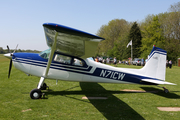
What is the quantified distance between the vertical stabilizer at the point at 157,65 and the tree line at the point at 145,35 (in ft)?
112

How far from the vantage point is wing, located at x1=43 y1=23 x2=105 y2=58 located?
4.48 meters

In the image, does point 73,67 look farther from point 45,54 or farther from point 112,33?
point 112,33

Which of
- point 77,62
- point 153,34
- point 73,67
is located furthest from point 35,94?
A: point 153,34

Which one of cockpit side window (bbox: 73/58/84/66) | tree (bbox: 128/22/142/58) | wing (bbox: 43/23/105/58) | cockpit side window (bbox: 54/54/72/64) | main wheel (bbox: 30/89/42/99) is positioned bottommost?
main wheel (bbox: 30/89/42/99)

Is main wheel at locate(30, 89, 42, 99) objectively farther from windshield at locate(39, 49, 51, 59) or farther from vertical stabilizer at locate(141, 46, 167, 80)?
vertical stabilizer at locate(141, 46, 167, 80)

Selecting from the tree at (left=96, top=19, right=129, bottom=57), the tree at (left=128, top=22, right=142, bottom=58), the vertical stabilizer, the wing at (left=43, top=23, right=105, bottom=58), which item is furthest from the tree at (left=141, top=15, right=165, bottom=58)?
the wing at (left=43, top=23, right=105, bottom=58)

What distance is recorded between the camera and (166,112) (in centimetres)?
514

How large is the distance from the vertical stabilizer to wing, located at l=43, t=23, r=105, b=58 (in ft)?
11.7

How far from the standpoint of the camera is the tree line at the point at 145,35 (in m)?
39.2

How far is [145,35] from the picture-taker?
50625 mm

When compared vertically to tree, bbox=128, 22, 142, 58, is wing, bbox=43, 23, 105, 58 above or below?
below

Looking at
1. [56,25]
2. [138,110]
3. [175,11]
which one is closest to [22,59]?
[56,25]

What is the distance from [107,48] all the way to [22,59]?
54127mm

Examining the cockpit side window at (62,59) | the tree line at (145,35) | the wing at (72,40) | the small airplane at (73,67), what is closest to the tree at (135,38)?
the tree line at (145,35)
